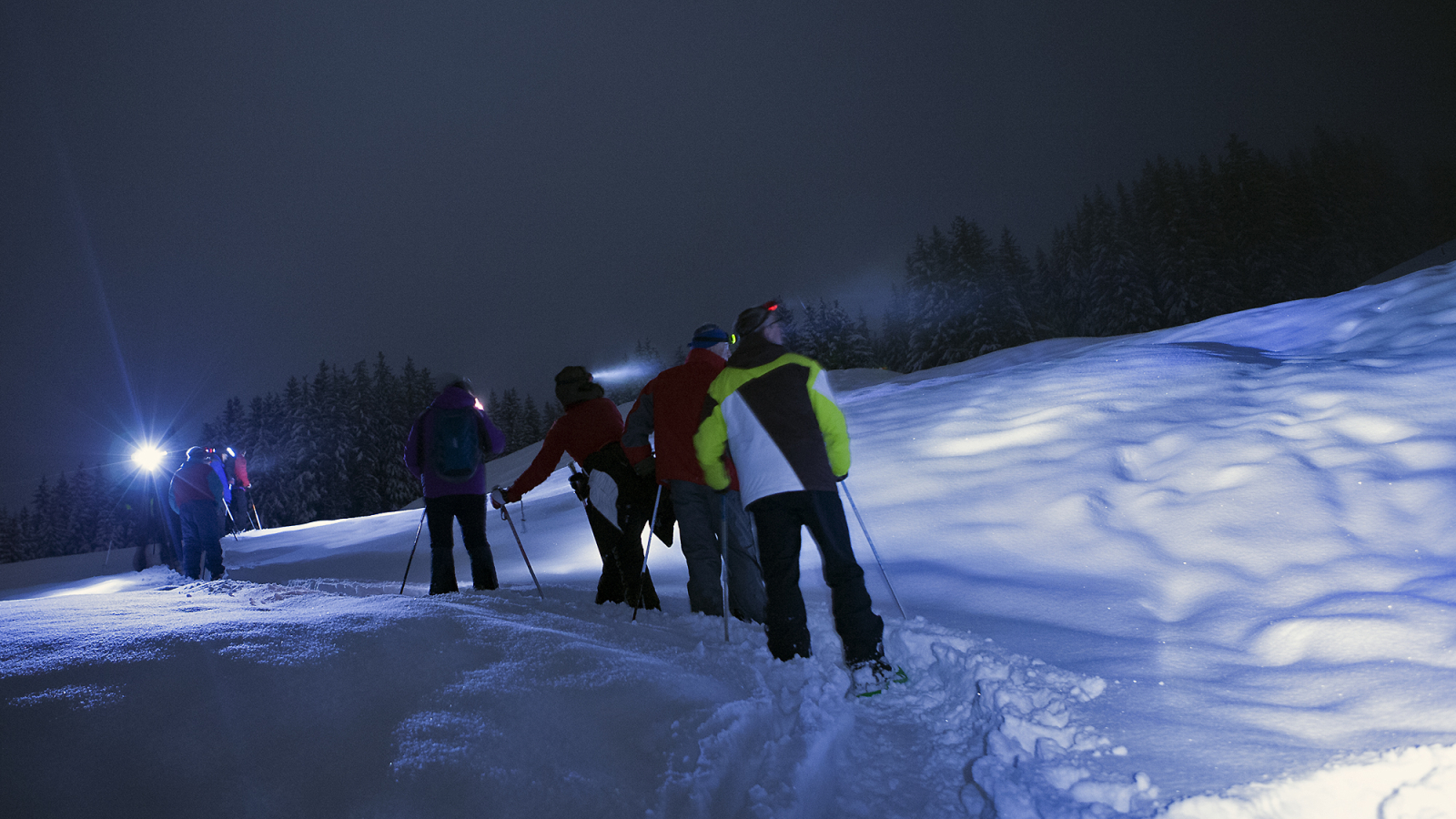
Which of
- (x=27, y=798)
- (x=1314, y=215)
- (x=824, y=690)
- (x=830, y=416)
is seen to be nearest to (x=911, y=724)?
(x=824, y=690)

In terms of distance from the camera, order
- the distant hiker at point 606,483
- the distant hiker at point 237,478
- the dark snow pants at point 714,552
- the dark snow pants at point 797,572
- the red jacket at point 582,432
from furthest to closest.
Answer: the distant hiker at point 237,478
the red jacket at point 582,432
the distant hiker at point 606,483
the dark snow pants at point 714,552
the dark snow pants at point 797,572

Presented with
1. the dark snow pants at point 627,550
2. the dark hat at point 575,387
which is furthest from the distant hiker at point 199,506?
the dark snow pants at point 627,550

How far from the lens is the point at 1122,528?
4785 mm

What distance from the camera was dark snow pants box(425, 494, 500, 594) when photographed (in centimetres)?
553

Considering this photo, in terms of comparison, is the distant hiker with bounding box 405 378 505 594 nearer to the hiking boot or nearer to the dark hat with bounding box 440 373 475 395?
the dark hat with bounding box 440 373 475 395

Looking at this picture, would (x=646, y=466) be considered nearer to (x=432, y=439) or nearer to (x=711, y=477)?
(x=711, y=477)

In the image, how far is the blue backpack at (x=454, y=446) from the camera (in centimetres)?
547

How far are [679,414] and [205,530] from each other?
28.0 ft

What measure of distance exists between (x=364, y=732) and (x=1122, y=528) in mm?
4668

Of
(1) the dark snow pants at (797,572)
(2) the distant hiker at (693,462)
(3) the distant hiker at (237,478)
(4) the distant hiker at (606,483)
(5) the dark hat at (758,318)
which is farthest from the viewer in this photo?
(3) the distant hiker at (237,478)

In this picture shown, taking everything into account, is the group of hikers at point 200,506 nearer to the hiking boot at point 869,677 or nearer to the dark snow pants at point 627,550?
the dark snow pants at point 627,550

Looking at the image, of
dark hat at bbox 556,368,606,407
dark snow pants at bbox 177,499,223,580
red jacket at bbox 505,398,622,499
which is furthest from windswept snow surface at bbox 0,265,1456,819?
dark snow pants at bbox 177,499,223,580

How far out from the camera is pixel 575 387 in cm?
525

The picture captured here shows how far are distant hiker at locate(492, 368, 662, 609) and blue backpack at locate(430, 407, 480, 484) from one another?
1.55ft
